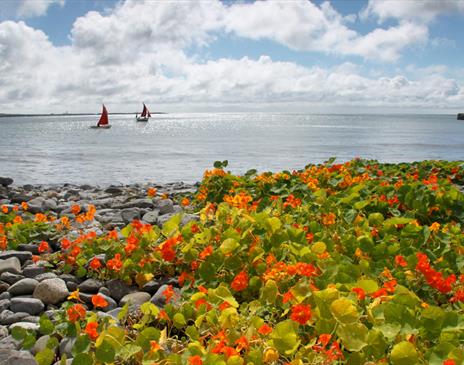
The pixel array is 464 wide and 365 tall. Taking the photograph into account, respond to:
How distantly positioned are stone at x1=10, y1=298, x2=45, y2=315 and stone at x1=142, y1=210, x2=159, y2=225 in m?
2.78

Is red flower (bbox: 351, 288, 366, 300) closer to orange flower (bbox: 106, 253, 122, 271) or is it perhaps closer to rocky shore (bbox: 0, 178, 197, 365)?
rocky shore (bbox: 0, 178, 197, 365)

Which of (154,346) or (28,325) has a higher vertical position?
(154,346)

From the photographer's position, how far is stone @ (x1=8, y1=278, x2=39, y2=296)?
12.3ft

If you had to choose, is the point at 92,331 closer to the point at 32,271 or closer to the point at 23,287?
the point at 23,287

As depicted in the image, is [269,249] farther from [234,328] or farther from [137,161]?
[137,161]

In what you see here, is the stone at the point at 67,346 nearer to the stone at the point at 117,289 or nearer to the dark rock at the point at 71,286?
the stone at the point at 117,289

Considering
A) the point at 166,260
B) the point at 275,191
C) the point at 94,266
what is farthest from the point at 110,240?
the point at 275,191

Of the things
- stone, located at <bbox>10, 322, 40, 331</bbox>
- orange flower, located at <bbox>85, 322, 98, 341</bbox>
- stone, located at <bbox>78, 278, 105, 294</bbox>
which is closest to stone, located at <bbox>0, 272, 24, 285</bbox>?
stone, located at <bbox>78, 278, 105, 294</bbox>

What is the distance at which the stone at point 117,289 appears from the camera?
366 cm

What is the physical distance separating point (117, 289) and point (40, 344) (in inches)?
36.3

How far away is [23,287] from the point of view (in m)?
3.76

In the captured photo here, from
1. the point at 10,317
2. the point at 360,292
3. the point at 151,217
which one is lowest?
the point at 10,317

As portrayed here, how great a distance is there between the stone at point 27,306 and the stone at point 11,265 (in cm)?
65

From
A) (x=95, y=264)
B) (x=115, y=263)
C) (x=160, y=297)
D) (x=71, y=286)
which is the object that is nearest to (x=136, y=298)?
(x=160, y=297)
